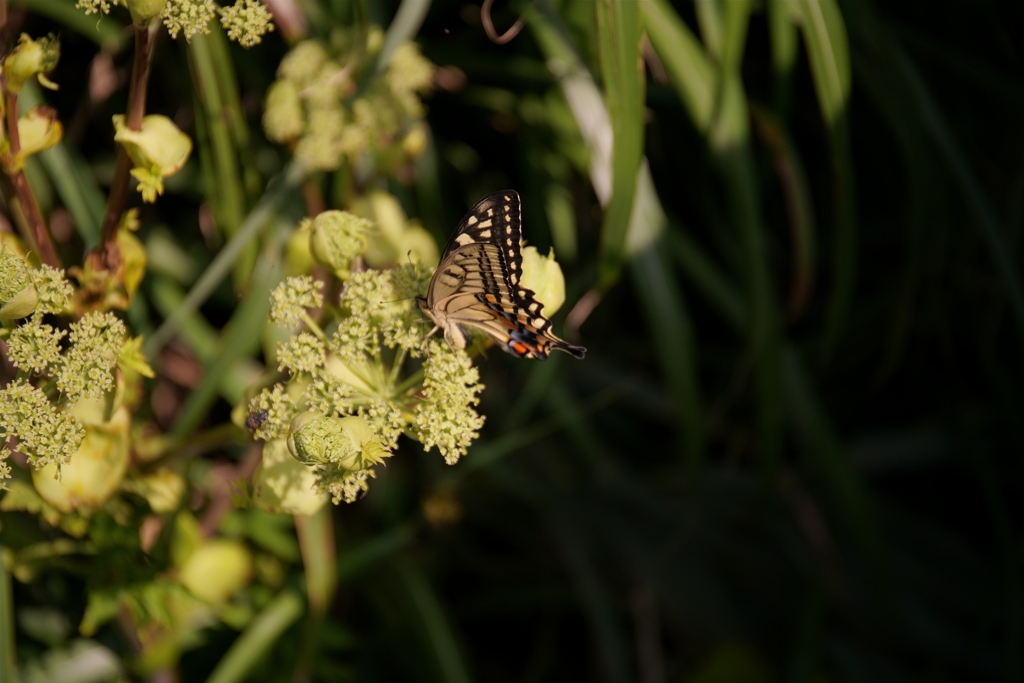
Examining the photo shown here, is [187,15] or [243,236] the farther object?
[243,236]

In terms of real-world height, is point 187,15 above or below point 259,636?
above

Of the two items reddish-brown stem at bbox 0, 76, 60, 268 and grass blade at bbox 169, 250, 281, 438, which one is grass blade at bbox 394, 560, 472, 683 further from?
reddish-brown stem at bbox 0, 76, 60, 268

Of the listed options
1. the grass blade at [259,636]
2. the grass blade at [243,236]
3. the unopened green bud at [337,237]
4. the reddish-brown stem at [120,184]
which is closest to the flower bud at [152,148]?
the reddish-brown stem at [120,184]

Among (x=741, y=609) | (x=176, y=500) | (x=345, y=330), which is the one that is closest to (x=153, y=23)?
(x=345, y=330)

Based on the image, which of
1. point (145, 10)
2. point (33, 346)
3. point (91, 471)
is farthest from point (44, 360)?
point (145, 10)

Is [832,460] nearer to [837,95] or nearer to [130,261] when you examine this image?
[837,95]

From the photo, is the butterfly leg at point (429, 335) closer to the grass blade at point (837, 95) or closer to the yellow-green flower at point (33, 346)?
the yellow-green flower at point (33, 346)

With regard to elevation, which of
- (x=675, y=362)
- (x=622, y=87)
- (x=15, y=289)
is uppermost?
(x=622, y=87)
